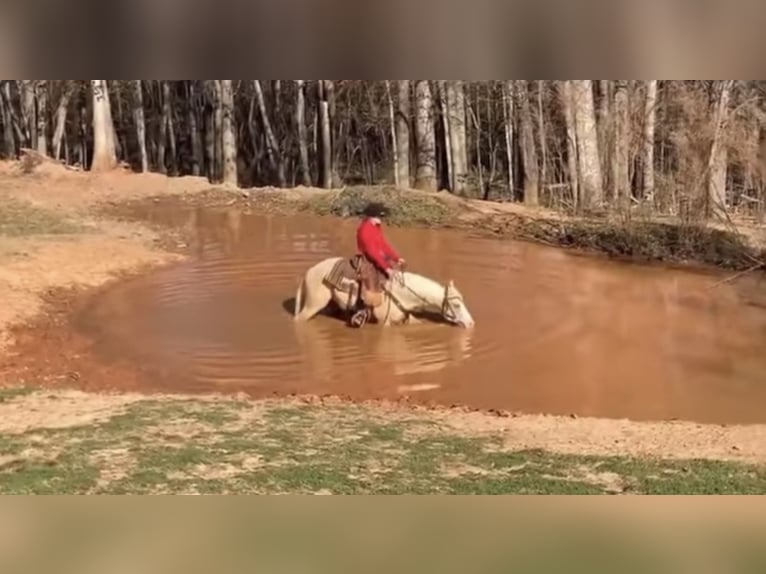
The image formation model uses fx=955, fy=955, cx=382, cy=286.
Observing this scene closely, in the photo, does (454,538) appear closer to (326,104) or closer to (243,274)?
(243,274)

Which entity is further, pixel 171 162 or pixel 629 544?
pixel 171 162

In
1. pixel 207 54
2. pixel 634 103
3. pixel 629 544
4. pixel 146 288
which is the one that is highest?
pixel 207 54

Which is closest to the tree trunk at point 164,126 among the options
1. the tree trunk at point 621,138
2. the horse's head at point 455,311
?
the horse's head at point 455,311

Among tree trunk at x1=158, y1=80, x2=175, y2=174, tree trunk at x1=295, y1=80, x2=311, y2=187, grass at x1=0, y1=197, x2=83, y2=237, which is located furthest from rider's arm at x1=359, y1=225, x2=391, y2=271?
grass at x1=0, y1=197, x2=83, y2=237

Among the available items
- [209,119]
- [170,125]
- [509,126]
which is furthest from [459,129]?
[170,125]

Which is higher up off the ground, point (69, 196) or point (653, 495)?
point (69, 196)

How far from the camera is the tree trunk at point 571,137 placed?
283cm

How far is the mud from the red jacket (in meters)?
0.04

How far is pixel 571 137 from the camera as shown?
9.36 ft

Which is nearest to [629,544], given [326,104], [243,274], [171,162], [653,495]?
[653,495]

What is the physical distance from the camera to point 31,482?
276cm

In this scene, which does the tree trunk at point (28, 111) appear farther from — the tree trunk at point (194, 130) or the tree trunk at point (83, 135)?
the tree trunk at point (194, 130)

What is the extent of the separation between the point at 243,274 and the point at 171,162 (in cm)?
41

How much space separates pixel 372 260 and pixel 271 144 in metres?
0.47
